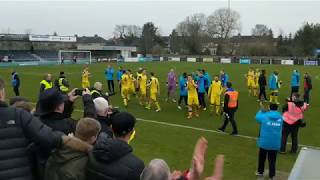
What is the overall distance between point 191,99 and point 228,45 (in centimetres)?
9486

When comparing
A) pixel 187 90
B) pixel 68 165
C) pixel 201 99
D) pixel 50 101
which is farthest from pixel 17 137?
pixel 201 99

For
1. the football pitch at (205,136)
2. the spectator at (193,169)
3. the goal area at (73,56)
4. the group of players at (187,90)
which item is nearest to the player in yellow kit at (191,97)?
the group of players at (187,90)

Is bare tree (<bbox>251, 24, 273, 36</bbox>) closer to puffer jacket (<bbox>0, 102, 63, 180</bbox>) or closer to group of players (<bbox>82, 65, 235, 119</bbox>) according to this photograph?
group of players (<bbox>82, 65, 235, 119</bbox>)

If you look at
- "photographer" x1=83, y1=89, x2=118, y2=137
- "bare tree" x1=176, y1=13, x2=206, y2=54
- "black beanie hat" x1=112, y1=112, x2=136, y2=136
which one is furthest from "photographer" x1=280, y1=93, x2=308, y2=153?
"bare tree" x1=176, y1=13, x2=206, y2=54

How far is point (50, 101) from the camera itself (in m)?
4.61

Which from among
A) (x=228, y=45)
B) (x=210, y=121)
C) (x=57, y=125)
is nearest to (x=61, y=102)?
(x=57, y=125)

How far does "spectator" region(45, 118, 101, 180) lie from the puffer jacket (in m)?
0.13

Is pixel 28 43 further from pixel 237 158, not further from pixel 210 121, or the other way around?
pixel 237 158

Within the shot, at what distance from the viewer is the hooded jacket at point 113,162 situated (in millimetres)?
3719

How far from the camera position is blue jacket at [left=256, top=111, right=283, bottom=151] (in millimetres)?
9383

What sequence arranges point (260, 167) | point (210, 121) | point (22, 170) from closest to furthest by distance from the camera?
point (22, 170)
point (260, 167)
point (210, 121)

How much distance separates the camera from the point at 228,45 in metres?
111

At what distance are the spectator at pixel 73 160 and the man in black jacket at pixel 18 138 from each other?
4.2 inches

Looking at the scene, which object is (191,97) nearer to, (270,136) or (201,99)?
(201,99)
